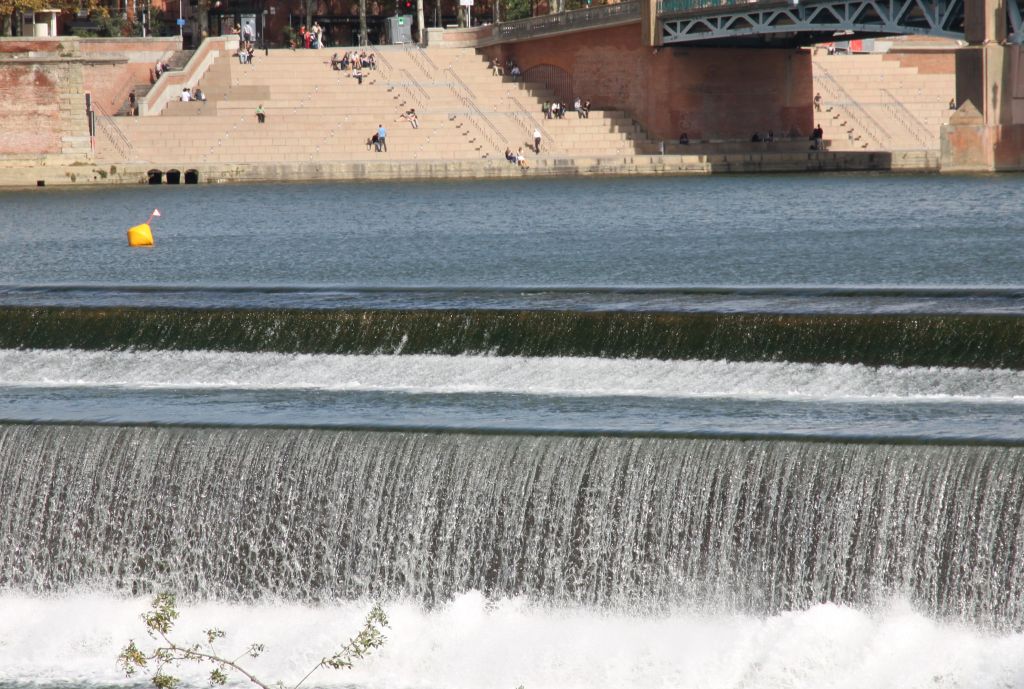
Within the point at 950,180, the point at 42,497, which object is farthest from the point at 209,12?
the point at 42,497

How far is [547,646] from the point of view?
14.6 metres

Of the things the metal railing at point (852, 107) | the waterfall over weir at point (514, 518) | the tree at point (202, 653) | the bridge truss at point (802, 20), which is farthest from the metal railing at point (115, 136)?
the tree at point (202, 653)

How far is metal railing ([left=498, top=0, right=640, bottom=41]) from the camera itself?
258 feet

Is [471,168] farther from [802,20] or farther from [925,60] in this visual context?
[925,60]

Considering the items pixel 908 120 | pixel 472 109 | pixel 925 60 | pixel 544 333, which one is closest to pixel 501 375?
pixel 544 333

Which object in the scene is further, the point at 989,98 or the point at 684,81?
the point at 684,81

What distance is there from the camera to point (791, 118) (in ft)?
266

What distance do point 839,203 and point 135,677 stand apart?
37.9 m

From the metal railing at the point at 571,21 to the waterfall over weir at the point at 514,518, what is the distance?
210 ft

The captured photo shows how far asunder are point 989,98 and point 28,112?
37189 millimetres

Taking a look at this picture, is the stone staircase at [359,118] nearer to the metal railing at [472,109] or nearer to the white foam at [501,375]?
the metal railing at [472,109]

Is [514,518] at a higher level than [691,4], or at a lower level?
lower

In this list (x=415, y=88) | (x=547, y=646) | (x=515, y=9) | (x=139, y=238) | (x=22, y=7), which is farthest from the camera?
(x=515, y=9)

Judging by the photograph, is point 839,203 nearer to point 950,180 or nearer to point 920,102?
point 950,180
